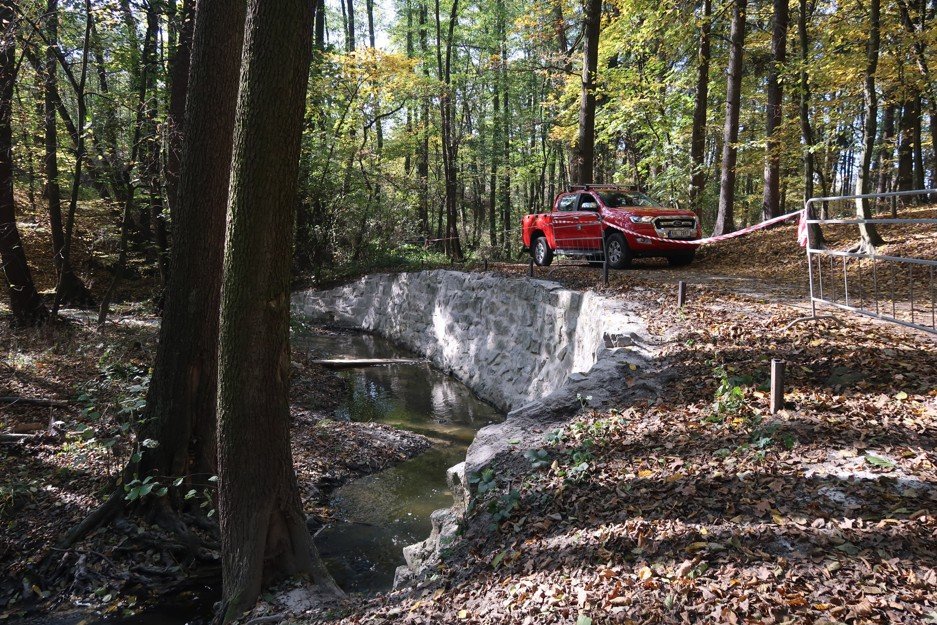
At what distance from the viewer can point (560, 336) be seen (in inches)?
399

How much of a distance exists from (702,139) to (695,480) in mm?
13635

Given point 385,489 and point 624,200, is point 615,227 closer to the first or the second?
point 624,200

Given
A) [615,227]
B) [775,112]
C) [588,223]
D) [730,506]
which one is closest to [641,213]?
[615,227]

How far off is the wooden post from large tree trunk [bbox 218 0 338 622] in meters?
3.71

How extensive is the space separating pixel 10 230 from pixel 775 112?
16122mm

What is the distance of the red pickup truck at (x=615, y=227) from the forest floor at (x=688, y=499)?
A: 3.94 meters

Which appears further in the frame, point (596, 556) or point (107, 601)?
point (107, 601)

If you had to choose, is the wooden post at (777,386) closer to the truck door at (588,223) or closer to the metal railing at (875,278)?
the metal railing at (875,278)

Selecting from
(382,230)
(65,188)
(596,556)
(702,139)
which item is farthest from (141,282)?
(596,556)

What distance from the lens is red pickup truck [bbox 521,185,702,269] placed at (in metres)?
11.7

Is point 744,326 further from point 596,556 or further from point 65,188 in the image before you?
point 65,188

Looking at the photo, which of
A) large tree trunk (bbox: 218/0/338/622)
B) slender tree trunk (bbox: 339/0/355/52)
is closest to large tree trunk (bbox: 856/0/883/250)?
large tree trunk (bbox: 218/0/338/622)

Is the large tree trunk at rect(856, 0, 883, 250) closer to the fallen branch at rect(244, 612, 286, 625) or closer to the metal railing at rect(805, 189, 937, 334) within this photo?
the metal railing at rect(805, 189, 937, 334)

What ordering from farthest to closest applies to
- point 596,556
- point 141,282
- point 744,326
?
1. point 141,282
2. point 744,326
3. point 596,556
